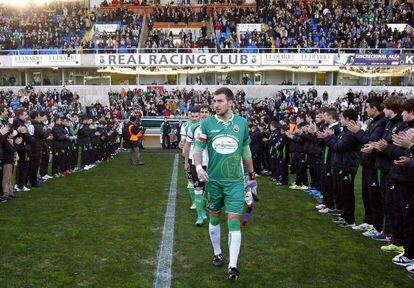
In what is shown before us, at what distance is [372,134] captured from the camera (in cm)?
747

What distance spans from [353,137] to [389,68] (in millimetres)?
32336

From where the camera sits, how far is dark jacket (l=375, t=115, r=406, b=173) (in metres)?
6.76

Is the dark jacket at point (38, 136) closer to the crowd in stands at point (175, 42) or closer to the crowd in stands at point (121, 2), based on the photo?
the crowd in stands at point (175, 42)

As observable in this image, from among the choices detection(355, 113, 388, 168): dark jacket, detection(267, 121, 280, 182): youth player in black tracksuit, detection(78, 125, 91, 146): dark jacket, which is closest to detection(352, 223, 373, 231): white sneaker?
detection(355, 113, 388, 168): dark jacket

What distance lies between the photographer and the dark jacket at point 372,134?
7.39m

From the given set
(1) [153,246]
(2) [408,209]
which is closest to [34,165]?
(1) [153,246]

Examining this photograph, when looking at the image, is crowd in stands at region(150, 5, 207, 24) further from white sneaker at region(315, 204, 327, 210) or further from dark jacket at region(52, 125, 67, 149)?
white sneaker at region(315, 204, 327, 210)

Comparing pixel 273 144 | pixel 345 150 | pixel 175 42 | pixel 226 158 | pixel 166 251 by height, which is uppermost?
pixel 175 42

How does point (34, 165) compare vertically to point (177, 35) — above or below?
below

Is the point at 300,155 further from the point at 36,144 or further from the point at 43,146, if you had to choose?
the point at 43,146

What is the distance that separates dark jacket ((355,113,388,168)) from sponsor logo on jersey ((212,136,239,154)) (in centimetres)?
267

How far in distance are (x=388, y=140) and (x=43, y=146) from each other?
956 centimetres

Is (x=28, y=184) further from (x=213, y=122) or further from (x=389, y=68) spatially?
(x=389, y=68)

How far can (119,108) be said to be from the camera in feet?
104
